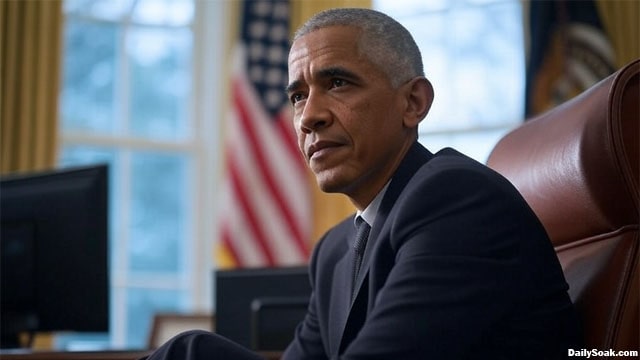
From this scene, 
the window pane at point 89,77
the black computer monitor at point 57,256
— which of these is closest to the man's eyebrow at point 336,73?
the black computer monitor at point 57,256

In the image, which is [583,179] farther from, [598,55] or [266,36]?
[266,36]

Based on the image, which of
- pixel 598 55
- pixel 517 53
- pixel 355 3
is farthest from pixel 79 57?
pixel 598 55

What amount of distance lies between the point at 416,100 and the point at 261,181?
12.5 ft

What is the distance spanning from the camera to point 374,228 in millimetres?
1724

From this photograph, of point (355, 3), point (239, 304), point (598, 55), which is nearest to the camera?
point (239, 304)

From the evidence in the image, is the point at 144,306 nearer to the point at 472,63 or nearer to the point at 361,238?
the point at 472,63

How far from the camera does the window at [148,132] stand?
19.2 feet

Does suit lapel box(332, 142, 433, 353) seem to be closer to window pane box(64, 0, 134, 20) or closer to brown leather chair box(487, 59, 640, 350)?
brown leather chair box(487, 59, 640, 350)

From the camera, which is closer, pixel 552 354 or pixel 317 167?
pixel 552 354

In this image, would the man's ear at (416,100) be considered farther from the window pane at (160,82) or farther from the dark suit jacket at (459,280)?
the window pane at (160,82)

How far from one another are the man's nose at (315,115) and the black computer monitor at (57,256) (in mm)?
1120

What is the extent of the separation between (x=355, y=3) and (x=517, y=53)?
0.94 m

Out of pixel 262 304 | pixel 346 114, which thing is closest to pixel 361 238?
pixel 346 114

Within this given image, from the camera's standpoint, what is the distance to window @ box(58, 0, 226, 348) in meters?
5.86
